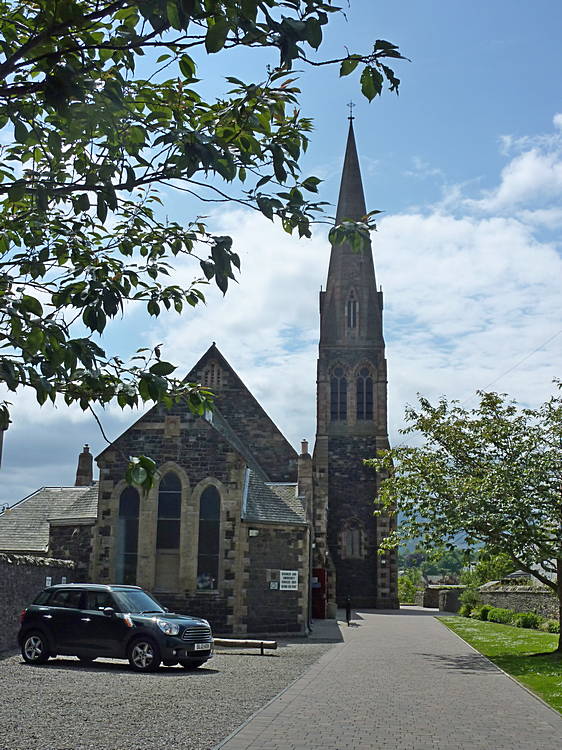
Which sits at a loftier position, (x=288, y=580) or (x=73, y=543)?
(x=73, y=543)

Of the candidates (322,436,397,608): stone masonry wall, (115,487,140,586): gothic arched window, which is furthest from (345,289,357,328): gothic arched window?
(115,487,140,586): gothic arched window

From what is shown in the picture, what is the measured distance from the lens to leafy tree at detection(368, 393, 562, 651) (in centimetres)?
2048

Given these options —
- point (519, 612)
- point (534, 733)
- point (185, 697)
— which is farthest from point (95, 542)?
point (519, 612)

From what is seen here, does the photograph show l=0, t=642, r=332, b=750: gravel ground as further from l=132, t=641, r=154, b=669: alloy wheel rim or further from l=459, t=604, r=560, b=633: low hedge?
l=459, t=604, r=560, b=633: low hedge

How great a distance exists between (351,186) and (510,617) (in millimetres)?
35443

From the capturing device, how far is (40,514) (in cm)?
3306

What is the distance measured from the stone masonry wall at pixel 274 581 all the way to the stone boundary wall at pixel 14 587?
23.2ft

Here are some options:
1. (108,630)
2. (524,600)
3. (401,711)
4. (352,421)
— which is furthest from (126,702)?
(352,421)

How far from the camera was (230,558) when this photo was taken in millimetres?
25953

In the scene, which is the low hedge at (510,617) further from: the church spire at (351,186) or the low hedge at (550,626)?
the church spire at (351,186)

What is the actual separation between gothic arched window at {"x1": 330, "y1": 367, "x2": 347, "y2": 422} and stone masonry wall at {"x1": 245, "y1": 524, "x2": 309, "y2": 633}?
29.0 meters

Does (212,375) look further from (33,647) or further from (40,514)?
(33,647)

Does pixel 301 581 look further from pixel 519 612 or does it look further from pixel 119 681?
pixel 519 612

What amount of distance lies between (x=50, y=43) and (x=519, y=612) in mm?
37183
